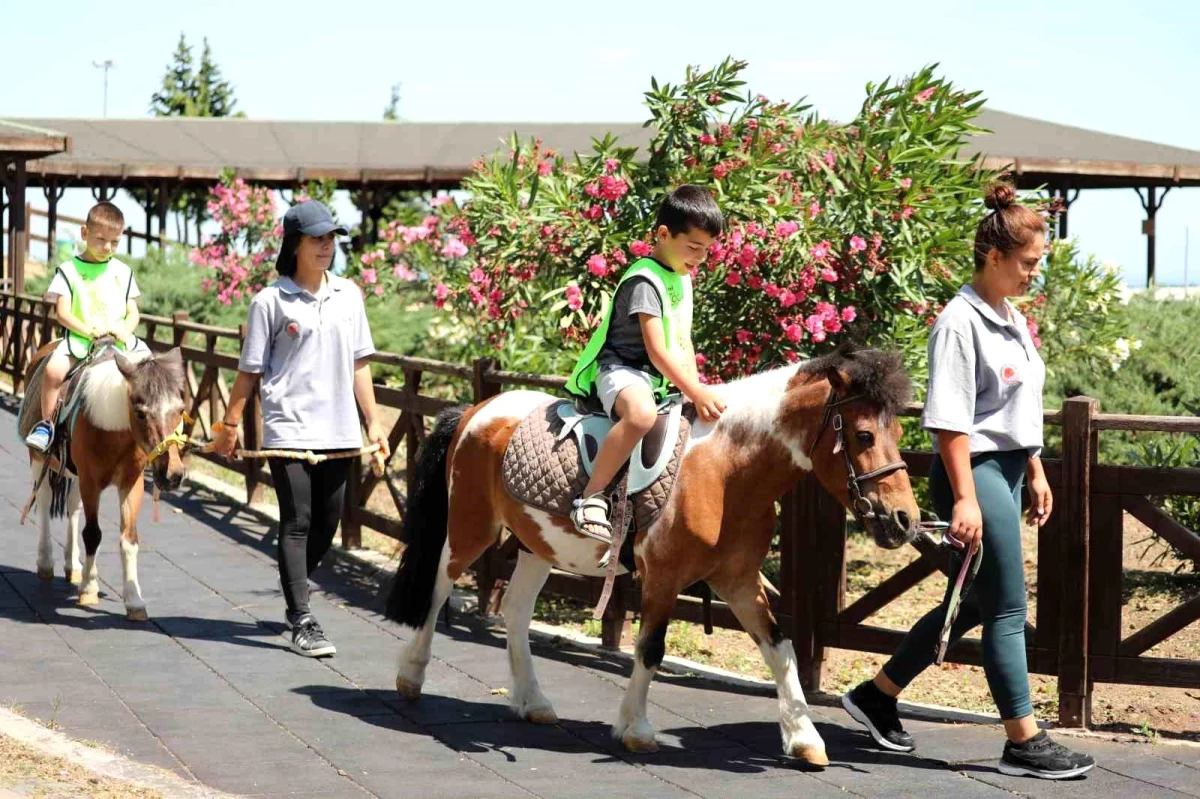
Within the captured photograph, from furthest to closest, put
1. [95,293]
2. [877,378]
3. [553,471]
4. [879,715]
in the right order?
[95,293], [553,471], [879,715], [877,378]

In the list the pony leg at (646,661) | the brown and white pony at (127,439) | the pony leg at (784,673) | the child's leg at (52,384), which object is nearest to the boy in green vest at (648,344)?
the pony leg at (646,661)

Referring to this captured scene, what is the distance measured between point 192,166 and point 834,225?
858 inches

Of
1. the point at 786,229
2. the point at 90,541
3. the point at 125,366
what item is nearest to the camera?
the point at 125,366

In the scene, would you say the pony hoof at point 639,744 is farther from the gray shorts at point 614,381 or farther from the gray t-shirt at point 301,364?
the gray t-shirt at point 301,364

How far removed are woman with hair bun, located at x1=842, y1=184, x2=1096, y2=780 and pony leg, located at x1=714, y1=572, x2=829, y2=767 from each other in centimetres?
62

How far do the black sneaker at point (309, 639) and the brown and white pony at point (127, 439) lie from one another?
3.53ft

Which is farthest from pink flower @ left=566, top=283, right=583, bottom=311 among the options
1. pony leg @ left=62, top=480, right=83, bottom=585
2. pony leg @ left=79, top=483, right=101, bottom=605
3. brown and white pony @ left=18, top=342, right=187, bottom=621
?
pony leg @ left=62, top=480, right=83, bottom=585

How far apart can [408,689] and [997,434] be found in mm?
2772

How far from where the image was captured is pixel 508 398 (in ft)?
20.6

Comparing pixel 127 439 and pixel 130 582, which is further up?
pixel 127 439

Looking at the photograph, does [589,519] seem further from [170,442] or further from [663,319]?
[170,442]

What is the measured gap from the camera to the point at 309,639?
708cm

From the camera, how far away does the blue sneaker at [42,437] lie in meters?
8.24

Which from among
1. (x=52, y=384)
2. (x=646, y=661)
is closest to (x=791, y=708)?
(x=646, y=661)
